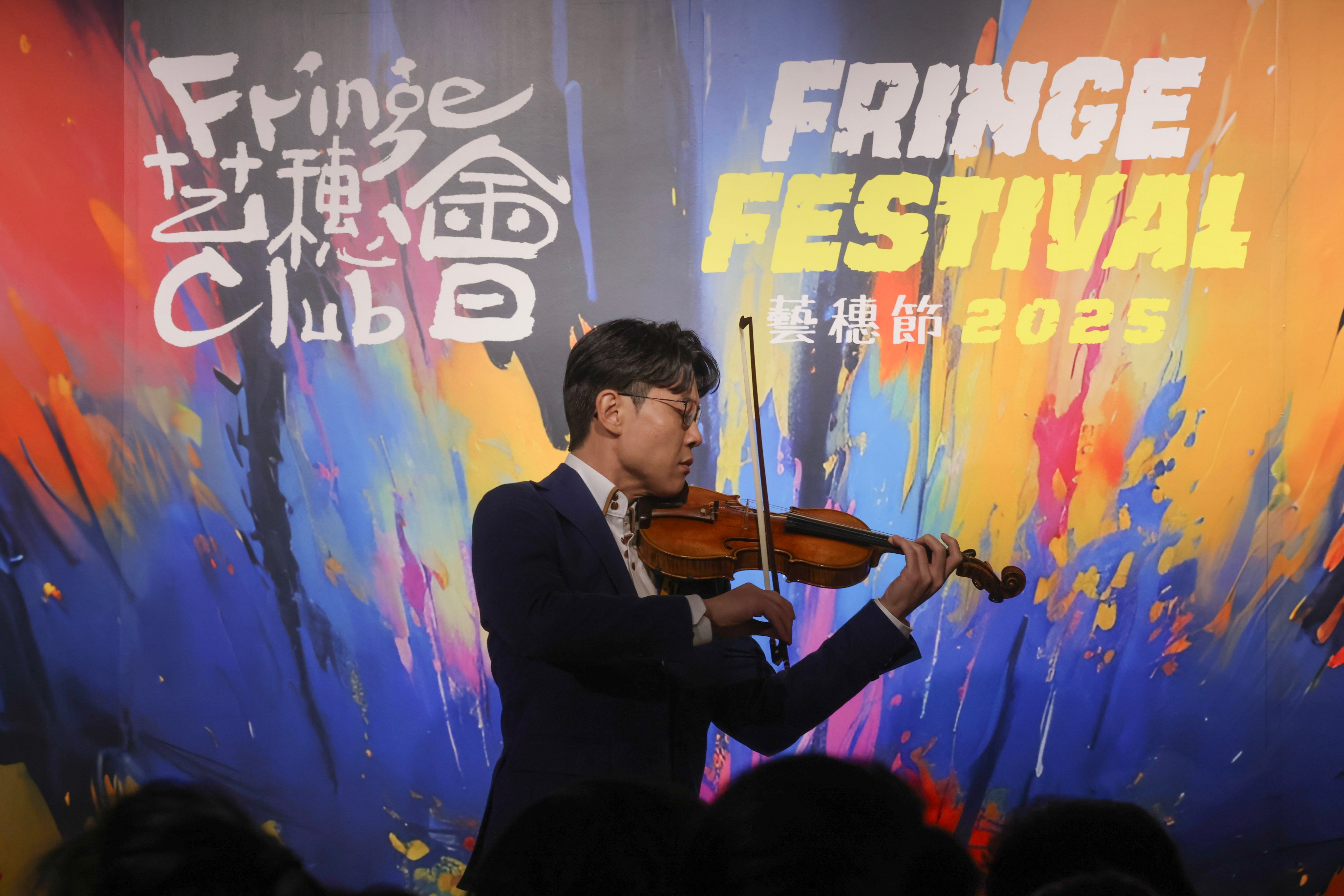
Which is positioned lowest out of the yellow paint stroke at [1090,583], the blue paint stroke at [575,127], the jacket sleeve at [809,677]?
the yellow paint stroke at [1090,583]

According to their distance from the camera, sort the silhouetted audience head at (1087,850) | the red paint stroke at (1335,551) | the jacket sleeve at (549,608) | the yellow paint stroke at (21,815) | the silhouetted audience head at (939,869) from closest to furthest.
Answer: the silhouetted audience head at (939,869) < the silhouetted audience head at (1087,850) < the jacket sleeve at (549,608) < the red paint stroke at (1335,551) < the yellow paint stroke at (21,815)

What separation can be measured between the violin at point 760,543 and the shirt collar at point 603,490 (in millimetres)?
37

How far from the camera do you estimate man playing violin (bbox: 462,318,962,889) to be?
1407 millimetres

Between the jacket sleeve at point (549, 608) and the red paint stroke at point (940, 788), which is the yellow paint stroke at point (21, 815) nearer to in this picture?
the jacket sleeve at point (549, 608)

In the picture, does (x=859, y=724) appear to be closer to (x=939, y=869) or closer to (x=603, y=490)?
(x=603, y=490)

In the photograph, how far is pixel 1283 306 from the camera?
8.54ft

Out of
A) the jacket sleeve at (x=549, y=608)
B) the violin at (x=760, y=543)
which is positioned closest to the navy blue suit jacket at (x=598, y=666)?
the jacket sleeve at (x=549, y=608)

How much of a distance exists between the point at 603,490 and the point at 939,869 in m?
1.01

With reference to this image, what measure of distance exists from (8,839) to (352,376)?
1693 millimetres

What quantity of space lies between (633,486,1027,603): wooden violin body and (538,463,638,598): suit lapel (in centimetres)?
10

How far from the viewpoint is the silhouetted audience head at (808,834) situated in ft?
2.22

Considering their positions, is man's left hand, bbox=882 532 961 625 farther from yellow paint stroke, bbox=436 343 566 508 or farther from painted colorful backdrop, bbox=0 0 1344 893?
yellow paint stroke, bbox=436 343 566 508

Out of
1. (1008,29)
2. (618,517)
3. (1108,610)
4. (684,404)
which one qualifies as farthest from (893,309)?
(618,517)

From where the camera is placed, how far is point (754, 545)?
1.69 meters
